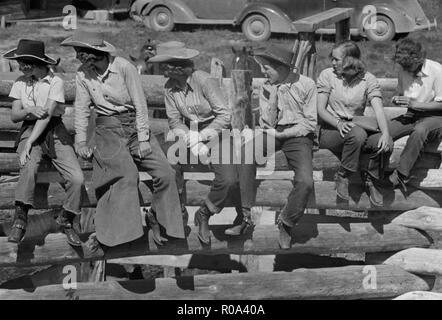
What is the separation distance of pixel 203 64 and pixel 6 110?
8835 mm

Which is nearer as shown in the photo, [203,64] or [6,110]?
Answer: [6,110]

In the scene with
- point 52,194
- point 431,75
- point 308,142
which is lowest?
point 52,194

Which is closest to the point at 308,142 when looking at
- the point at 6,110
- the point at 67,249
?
the point at 67,249

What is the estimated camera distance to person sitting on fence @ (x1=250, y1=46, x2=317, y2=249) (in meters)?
8.40

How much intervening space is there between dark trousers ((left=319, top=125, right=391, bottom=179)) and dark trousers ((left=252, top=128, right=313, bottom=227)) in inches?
10.3

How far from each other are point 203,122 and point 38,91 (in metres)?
1.47

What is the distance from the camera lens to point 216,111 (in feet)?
27.1

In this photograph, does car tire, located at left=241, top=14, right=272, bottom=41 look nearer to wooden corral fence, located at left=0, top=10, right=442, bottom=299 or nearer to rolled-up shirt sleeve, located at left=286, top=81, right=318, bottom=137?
wooden corral fence, located at left=0, top=10, right=442, bottom=299

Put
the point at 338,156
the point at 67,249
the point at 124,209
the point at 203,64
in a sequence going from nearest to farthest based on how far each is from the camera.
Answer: the point at 124,209 → the point at 67,249 → the point at 338,156 → the point at 203,64

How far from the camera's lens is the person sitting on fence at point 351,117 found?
846 centimetres

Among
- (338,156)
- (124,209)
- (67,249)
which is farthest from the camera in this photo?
(338,156)

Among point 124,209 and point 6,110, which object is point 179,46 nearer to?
point 124,209

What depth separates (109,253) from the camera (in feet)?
27.6

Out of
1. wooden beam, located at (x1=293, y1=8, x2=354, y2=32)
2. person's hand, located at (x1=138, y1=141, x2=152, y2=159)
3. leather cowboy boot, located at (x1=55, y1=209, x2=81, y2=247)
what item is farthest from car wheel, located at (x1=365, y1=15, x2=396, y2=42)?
leather cowboy boot, located at (x1=55, y1=209, x2=81, y2=247)
